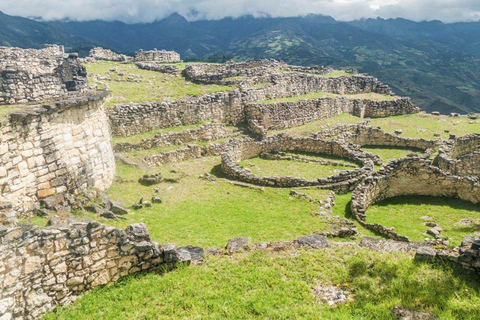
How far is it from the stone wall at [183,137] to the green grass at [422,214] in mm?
13204

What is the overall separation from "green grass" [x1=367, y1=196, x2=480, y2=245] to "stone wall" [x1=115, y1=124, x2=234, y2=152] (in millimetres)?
13204

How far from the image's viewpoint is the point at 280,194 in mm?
17594

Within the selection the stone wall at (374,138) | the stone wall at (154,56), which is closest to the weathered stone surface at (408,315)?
the stone wall at (374,138)

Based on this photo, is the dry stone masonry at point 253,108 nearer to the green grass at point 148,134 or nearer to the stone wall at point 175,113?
the stone wall at point 175,113

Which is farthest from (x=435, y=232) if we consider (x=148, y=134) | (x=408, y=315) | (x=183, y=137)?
(x=148, y=134)

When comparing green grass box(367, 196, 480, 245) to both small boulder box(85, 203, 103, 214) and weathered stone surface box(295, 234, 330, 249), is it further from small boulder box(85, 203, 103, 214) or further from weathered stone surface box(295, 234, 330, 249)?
small boulder box(85, 203, 103, 214)

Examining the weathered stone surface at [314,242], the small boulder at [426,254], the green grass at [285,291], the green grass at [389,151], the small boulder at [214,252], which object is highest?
the small boulder at [426,254]

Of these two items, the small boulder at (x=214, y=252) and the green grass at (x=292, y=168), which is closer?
the small boulder at (x=214, y=252)

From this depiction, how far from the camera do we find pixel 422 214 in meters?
16.0

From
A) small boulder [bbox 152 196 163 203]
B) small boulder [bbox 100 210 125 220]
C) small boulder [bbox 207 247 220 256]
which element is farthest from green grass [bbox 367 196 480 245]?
small boulder [bbox 100 210 125 220]

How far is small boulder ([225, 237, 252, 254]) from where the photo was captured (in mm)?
10041

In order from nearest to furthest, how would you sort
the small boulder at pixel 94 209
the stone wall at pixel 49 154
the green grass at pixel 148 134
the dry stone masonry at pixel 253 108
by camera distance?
the stone wall at pixel 49 154 < the small boulder at pixel 94 209 < the green grass at pixel 148 134 < the dry stone masonry at pixel 253 108

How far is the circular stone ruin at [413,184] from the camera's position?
17.0m

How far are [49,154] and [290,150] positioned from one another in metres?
16.6
